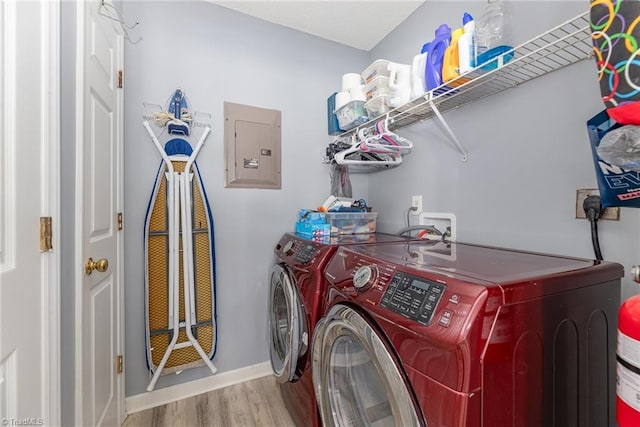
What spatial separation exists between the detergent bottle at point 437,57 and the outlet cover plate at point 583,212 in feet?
2.47

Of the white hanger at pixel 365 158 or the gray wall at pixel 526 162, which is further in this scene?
the white hanger at pixel 365 158

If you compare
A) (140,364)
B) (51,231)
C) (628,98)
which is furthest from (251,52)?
(140,364)

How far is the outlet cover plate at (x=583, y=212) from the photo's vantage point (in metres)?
0.97

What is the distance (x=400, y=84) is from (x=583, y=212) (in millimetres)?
1067

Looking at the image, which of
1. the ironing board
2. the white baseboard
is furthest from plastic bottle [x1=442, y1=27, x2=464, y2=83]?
the white baseboard

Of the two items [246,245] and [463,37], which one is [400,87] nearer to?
[463,37]

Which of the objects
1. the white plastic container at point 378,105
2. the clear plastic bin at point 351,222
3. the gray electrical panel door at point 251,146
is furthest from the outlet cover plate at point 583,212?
the gray electrical panel door at point 251,146

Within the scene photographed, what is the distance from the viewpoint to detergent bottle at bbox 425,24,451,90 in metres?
1.36

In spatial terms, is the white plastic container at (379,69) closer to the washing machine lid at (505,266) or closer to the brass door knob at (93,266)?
the washing machine lid at (505,266)

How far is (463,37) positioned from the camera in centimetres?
120

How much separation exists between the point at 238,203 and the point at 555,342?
1.79m

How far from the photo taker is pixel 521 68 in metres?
1.15

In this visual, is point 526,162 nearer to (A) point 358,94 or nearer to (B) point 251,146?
(A) point 358,94

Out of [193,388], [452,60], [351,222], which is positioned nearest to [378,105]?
[452,60]
